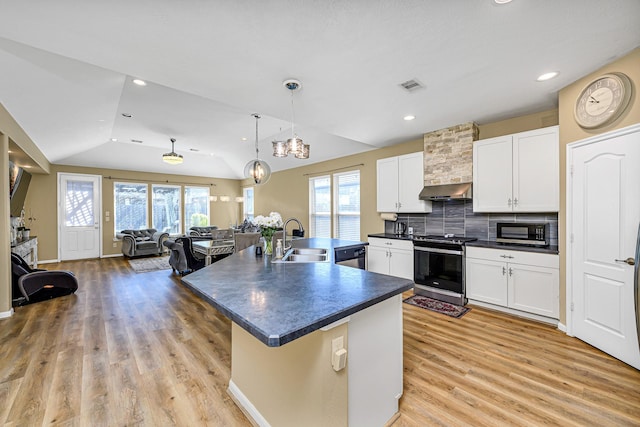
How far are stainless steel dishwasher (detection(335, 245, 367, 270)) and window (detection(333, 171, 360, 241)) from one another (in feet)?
7.56

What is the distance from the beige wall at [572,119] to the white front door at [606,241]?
9 centimetres

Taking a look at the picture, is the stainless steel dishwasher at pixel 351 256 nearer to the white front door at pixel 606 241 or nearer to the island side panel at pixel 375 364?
the island side panel at pixel 375 364

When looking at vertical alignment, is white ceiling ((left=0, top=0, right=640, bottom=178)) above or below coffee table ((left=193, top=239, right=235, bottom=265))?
above

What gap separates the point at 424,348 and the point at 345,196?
4.04 m

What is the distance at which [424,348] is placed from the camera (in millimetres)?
2531

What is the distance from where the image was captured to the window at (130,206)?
798cm

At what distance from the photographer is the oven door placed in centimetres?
363

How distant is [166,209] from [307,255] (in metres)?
7.74

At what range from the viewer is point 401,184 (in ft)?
15.2

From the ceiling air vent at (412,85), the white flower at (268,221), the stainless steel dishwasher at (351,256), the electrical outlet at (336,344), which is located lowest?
the electrical outlet at (336,344)

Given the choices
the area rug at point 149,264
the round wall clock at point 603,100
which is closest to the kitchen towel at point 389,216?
the round wall clock at point 603,100

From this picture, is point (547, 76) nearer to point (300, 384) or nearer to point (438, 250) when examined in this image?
point (438, 250)

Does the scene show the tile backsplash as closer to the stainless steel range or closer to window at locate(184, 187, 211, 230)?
the stainless steel range

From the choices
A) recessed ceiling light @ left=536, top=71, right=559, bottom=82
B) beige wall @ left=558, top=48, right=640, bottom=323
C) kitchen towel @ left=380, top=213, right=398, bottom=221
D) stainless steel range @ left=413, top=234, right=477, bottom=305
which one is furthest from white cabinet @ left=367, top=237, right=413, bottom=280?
recessed ceiling light @ left=536, top=71, right=559, bottom=82
